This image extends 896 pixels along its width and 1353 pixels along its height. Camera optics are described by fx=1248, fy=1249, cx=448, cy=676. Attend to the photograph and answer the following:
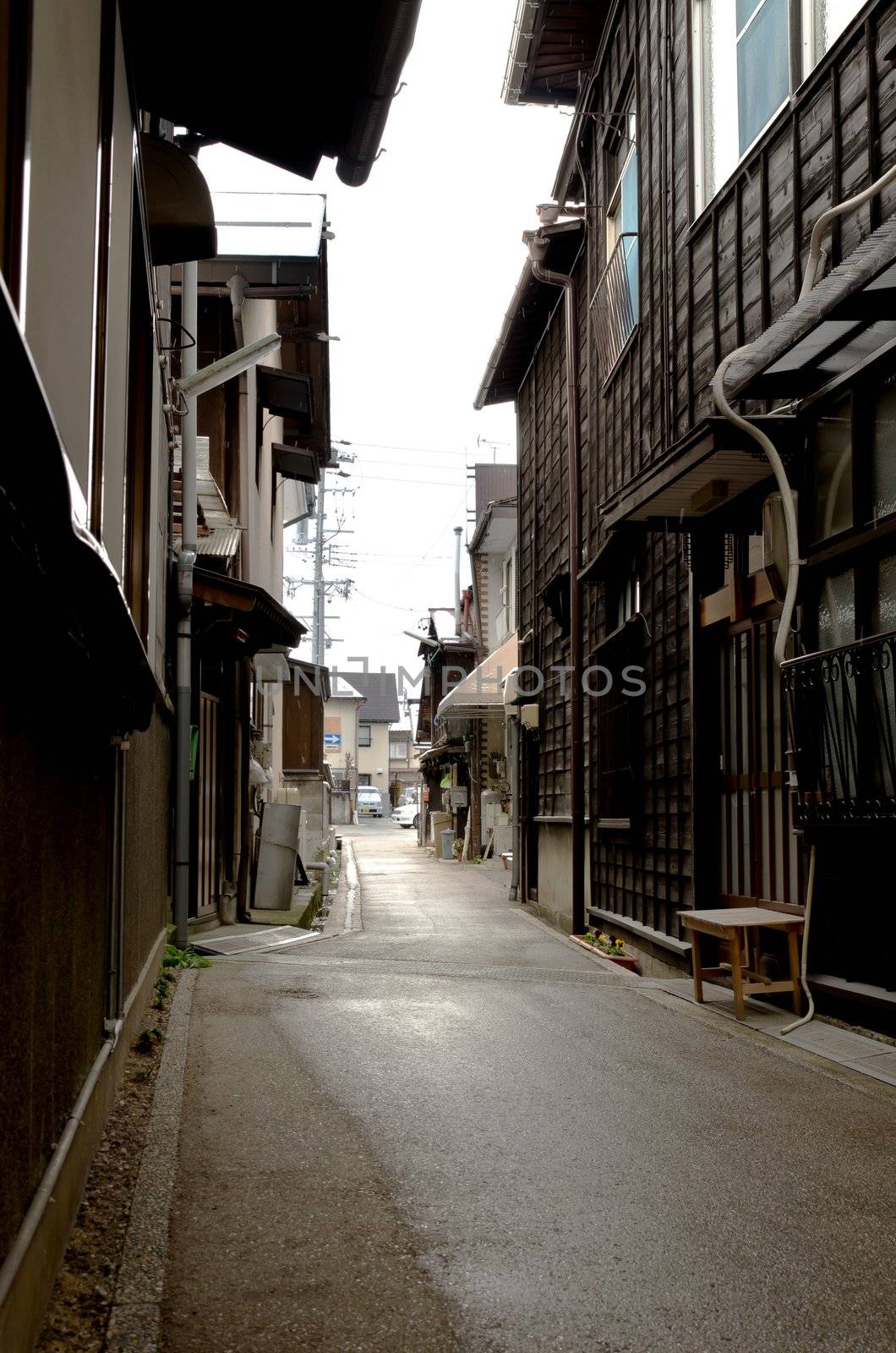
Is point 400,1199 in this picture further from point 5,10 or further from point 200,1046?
point 5,10

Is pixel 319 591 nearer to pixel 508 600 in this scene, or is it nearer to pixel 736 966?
pixel 508 600

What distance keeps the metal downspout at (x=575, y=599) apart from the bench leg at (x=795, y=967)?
21.7 feet

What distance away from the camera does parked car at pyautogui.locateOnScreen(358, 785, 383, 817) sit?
282 ft

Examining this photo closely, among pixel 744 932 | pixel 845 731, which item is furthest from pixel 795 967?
pixel 845 731

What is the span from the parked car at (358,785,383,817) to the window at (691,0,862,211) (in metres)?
76.7

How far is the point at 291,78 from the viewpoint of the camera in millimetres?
6141

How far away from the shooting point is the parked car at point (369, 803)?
282 feet

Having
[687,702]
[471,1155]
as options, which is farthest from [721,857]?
[471,1155]

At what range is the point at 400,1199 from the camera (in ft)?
14.6

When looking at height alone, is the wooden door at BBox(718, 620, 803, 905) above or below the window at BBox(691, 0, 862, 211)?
below

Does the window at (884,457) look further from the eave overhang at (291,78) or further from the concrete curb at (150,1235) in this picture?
the concrete curb at (150,1235)

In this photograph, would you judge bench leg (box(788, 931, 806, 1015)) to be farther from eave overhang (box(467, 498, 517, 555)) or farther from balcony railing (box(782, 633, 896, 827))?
eave overhang (box(467, 498, 517, 555))

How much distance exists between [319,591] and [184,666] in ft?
128

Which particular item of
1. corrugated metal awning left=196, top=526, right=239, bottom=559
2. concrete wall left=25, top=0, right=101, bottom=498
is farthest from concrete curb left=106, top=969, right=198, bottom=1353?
corrugated metal awning left=196, top=526, right=239, bottom=559
